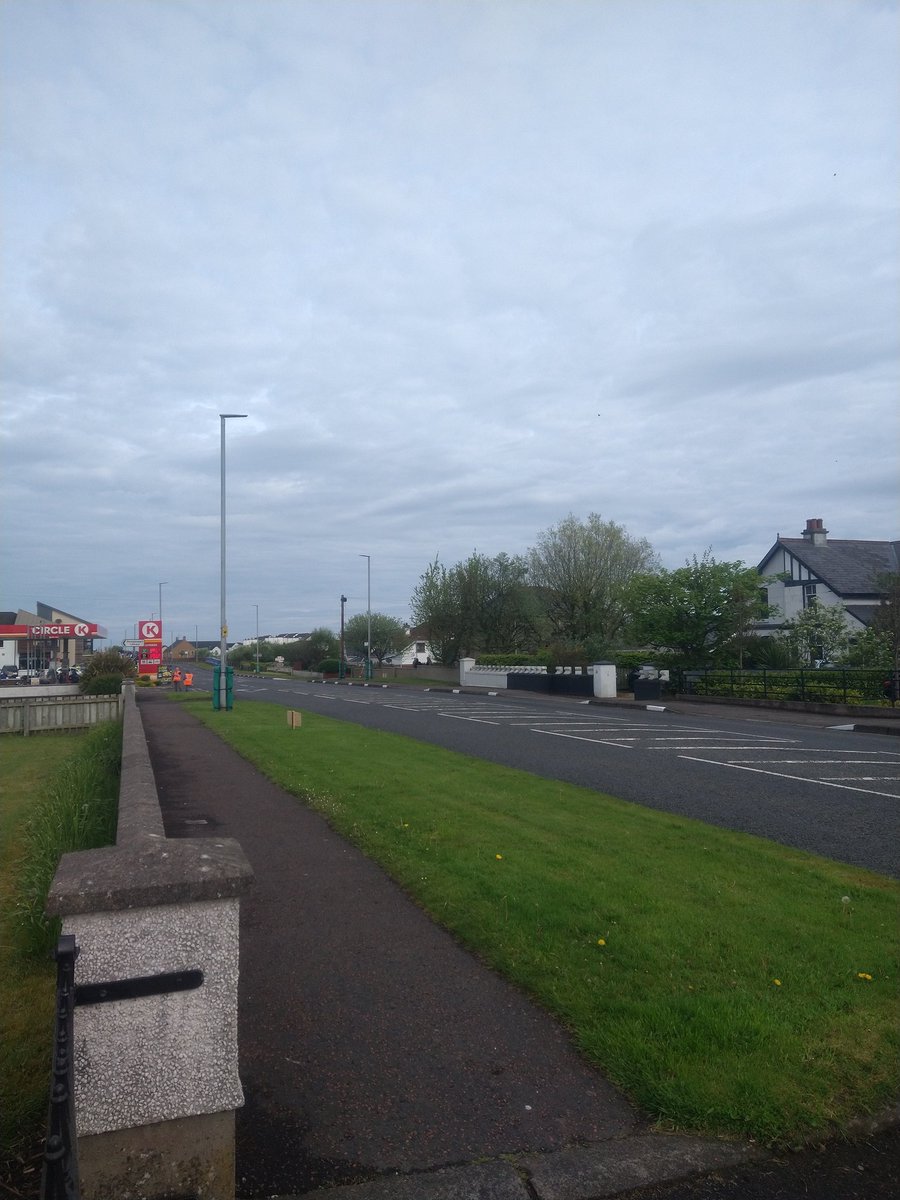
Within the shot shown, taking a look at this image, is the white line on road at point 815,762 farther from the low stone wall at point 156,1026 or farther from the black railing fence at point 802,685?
the black railing fence at point 802,685

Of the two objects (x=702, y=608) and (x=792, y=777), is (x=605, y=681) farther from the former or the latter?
(x=792, y=777)

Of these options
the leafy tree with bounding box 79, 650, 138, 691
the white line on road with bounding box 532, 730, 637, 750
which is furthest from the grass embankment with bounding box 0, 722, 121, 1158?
the leafy tree with bounding box 79, 650, 138, 691

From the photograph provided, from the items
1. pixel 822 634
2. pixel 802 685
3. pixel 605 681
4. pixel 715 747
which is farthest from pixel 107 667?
pixel 822 634

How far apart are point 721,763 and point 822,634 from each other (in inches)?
926

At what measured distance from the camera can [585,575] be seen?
54094 millimetres

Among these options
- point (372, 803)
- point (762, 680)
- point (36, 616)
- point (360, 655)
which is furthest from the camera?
point (36, 616)

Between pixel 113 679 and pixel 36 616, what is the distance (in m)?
77.6

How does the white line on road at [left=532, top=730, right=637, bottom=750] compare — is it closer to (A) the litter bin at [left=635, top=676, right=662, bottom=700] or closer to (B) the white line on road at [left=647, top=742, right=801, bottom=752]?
(B) the white line on road at [left=647, top=742, right=801, bottom=752]

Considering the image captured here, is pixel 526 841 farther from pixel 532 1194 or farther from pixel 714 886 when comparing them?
pixel 532 1194

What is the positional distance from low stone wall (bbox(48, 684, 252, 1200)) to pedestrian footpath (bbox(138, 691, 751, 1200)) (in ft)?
1.17

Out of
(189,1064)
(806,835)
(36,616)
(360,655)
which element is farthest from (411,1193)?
(36,616)

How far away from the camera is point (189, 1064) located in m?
2.83

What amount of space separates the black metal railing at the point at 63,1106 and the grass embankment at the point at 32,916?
1.16 metres

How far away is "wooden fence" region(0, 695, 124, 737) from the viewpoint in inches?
904
